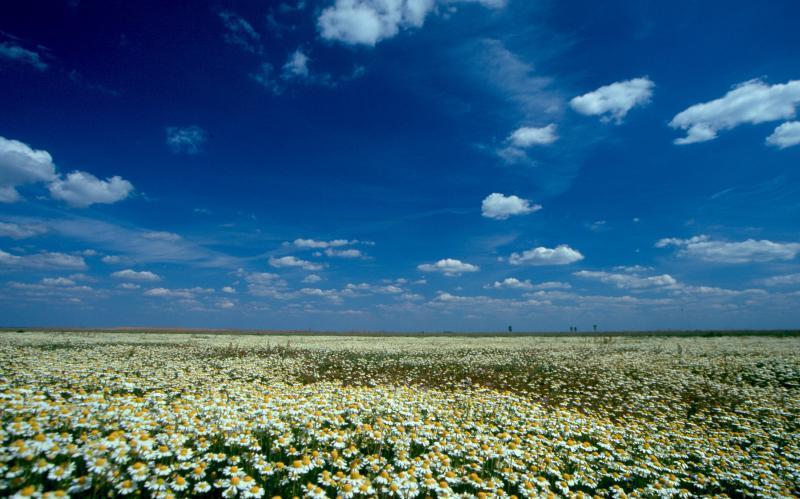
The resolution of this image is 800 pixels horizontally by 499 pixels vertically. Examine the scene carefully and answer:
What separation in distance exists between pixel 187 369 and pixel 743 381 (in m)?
25.4

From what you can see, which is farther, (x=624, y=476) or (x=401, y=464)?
(x=624, y=476)

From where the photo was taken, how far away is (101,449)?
4613 mm

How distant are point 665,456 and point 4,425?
11120 millimetres

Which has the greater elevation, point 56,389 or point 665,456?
point 56,389

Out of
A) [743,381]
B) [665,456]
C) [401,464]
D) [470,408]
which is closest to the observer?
[401,464]

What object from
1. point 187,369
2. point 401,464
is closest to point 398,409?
point 401,464

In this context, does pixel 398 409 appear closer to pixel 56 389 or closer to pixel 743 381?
pixel 56 389

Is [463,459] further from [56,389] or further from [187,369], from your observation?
[187,369]

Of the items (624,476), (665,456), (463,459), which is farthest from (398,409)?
(665,456)

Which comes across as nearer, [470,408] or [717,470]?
[717,470]

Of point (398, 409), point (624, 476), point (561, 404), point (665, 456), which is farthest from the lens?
point (561, 404)

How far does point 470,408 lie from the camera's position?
10375mm

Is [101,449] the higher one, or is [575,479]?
[101,449]

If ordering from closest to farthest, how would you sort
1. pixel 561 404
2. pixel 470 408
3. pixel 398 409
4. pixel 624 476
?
pixel 624 476 → pixel 398 409 → pixel 470 408 → pixel 561 404
